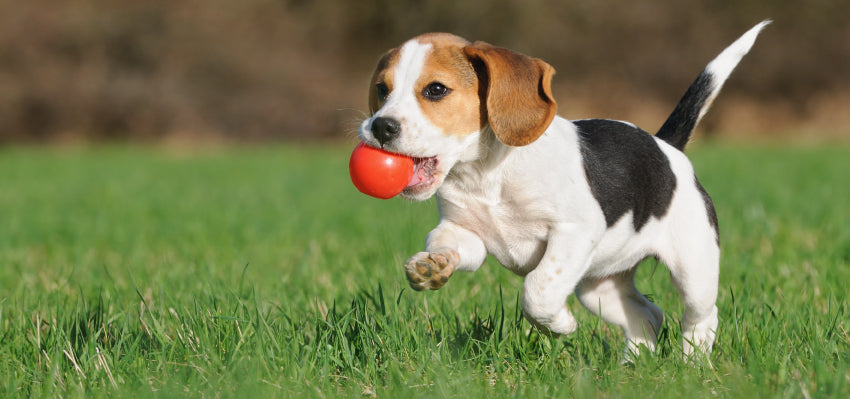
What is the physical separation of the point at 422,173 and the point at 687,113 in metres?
1.56

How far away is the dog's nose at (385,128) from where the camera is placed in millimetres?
3139

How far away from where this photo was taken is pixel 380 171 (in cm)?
318

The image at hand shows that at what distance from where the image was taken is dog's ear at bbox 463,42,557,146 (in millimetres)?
3248

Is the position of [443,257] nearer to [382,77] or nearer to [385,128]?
[385,128]

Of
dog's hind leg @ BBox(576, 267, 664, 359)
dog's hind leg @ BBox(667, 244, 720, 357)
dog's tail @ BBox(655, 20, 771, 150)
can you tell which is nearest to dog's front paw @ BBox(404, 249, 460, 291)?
dog's hind leg @ BBox(576, 267, 664, 359)

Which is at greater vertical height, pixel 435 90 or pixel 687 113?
pixel 435 90

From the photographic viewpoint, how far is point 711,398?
2803mm

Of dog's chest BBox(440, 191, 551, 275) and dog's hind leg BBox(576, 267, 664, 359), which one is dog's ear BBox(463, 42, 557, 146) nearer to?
dog's chest BBox(440, 191, 551, 275)

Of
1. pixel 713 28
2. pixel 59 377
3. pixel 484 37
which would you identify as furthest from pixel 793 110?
pixel 59 377

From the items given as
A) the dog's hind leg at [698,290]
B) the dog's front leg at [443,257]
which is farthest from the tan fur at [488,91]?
the dog's hind leg at [698,290]

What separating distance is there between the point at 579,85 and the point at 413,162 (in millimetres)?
24526

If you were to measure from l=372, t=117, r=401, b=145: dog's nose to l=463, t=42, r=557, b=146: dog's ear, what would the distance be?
1.22ft

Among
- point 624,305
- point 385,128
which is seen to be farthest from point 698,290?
point 385,128

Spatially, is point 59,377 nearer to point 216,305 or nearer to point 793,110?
point 216,305
